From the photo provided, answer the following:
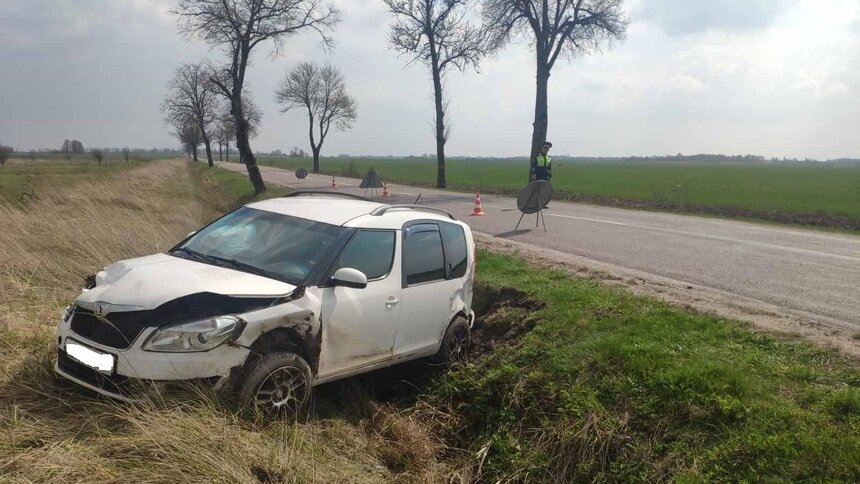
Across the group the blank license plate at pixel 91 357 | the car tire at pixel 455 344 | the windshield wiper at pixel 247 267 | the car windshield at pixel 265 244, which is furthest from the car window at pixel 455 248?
the blank license plate at pixel 91 357

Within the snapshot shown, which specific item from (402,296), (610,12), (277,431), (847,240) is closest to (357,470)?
(277,431)

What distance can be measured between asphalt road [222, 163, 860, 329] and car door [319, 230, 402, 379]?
4.44 m

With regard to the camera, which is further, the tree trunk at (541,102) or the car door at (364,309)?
the tree trunk at (541,102)

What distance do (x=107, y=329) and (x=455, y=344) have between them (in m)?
Answer: 3.23

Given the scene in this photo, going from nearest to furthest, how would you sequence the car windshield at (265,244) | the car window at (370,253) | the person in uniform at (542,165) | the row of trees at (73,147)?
the car windshield at (265,244), the car window at (370,253), the person in uniform at (542,165), the row of trees at (73,147)

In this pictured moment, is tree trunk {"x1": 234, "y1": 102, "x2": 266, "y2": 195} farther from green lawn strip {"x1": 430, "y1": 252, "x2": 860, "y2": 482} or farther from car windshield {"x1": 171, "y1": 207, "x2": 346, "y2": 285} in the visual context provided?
green lawn strip {"x1": 430, "y1": 252, "x2": 860, "y2": 482}

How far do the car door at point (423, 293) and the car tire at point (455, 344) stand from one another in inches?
4.6

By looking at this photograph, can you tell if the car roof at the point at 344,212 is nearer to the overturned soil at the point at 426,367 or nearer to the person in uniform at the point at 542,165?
the overturned soil at the point at 426,367

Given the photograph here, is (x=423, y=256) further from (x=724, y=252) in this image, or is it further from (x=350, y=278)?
(x=724, y=252)

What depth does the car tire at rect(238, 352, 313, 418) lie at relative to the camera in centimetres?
397

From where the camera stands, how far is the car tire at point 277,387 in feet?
13.0

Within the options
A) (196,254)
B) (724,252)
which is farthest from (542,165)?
(196,254)

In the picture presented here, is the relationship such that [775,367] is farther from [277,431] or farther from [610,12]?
[610,12]

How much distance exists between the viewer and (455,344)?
242 inches
